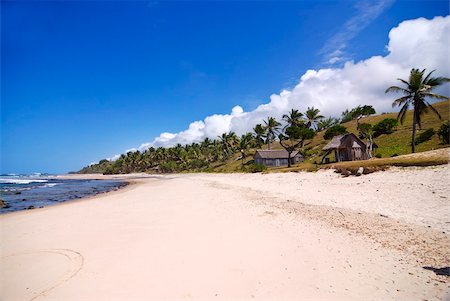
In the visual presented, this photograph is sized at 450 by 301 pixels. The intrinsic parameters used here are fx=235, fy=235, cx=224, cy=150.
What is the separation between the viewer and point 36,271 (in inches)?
276

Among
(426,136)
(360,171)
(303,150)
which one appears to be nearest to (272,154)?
(303,150)

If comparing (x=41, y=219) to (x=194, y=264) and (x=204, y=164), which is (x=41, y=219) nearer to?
(x=194, y=264)

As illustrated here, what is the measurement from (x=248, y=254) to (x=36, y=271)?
6390 millimetres

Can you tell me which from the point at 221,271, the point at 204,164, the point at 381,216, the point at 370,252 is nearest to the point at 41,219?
the point at 221,271

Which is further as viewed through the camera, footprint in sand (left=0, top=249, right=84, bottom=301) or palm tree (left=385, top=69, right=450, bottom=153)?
palm tree (left=385, top=69, right=450, bottom=153)

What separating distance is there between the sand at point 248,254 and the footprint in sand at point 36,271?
0.03 meters

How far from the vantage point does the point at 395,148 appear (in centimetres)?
4044

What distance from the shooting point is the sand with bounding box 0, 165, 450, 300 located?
5.40 m

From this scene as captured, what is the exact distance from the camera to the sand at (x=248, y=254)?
213 inches

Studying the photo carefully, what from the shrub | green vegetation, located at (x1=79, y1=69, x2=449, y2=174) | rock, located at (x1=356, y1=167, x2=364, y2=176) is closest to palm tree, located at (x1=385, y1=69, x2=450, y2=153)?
green vegetation, located at (x1=79, y1=69, x2=449, y2=174)

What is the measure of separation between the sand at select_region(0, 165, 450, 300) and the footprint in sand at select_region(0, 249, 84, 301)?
0.03 metres

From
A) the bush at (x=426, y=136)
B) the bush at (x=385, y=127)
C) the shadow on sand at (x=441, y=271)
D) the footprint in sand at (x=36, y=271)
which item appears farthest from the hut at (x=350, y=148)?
the footprint in sand at (x=36, y=271)

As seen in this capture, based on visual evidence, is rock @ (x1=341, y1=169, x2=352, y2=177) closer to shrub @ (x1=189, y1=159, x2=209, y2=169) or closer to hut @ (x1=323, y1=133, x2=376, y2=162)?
hut @ (x1=323, y1=133, x2=376, y2=162)

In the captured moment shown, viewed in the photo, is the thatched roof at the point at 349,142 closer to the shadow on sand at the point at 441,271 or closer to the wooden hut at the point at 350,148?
the wooden hut at the point at 350,148
